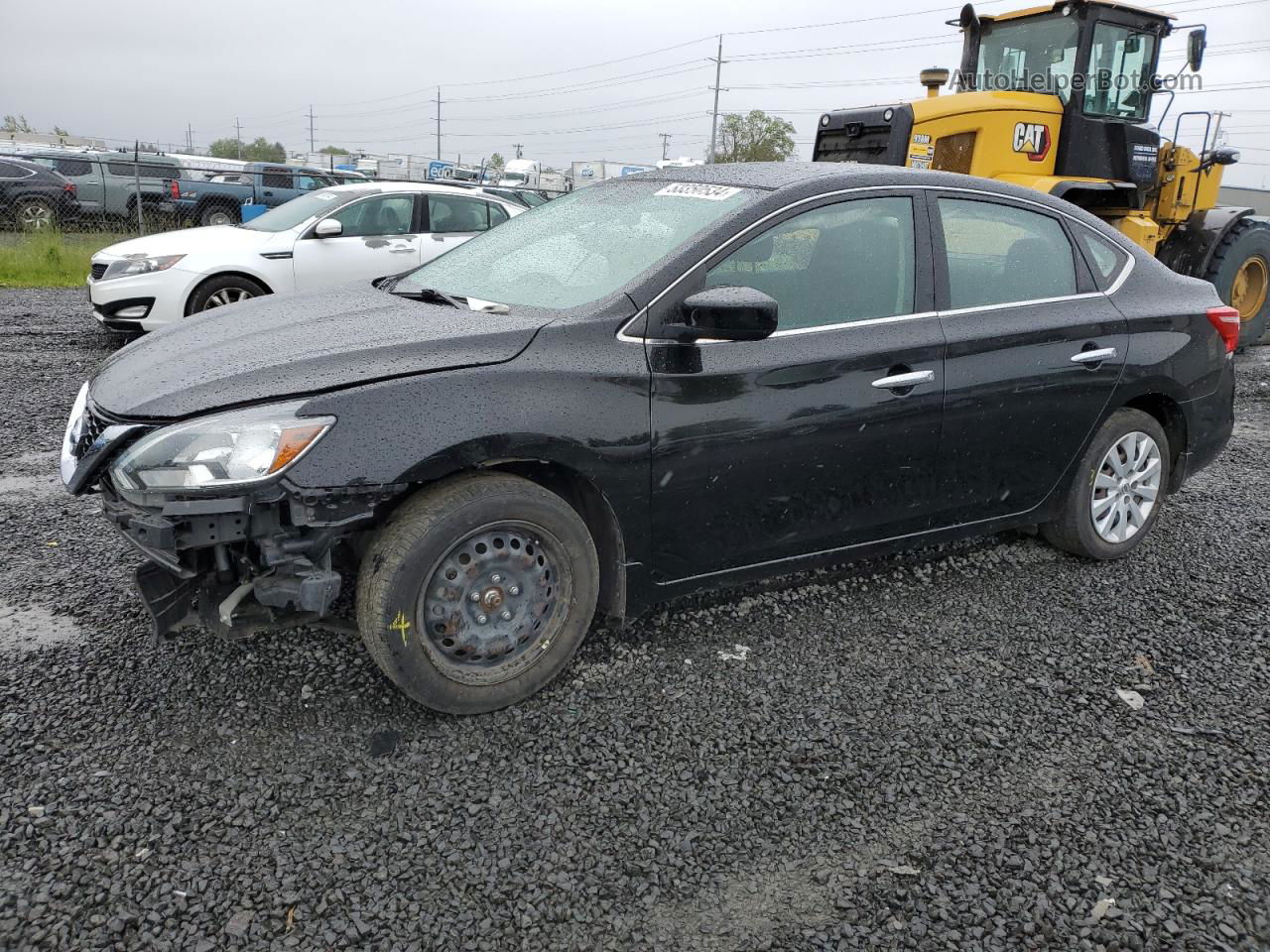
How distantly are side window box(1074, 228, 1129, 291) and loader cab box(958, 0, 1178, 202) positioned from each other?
4.89 meters

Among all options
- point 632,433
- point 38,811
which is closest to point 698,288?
point 632,433

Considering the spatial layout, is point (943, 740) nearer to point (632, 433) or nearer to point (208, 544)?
point (632, 433)

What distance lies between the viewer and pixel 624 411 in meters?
2.97

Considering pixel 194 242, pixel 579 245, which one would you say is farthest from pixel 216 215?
pixel 579 245

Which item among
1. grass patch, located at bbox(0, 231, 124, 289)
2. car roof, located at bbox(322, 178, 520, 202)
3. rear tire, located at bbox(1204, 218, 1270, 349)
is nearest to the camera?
rear tire, located at bbox(1204, 218, 1270, 349)

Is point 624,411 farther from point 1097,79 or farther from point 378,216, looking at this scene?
point 1097,79

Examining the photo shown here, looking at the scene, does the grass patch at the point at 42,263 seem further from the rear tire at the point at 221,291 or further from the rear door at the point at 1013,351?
the rear door at the point at 1013,351

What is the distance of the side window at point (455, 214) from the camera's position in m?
9.66

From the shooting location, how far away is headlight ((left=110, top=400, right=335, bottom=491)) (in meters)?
2.55

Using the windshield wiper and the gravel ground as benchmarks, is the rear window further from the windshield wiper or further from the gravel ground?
the windshield wiper

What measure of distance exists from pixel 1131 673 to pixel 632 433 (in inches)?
79.8

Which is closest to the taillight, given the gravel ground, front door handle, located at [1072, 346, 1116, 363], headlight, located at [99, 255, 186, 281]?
front door handle, located at [1072, 346, 1116, 363]

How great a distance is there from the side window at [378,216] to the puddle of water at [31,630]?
20.3 feet

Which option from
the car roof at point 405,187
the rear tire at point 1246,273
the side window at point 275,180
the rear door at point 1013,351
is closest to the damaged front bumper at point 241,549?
the rear door at point 1013,351
